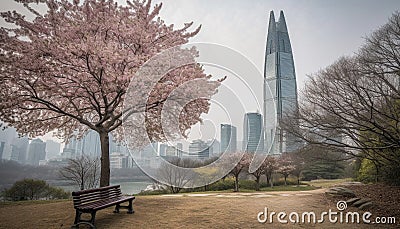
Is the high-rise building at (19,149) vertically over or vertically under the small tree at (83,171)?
over

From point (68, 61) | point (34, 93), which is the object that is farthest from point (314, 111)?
point (34, 93)

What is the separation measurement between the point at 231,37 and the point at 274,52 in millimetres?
3240

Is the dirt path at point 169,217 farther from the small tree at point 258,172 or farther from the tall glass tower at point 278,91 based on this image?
the small tree at point 258,172

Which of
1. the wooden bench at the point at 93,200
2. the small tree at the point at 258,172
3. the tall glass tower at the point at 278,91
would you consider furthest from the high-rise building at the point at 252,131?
the small tree at the point at 258,172

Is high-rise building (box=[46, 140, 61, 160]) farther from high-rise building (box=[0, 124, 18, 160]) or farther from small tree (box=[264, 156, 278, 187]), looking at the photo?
small tree (box=[264, 156, 278, 187])

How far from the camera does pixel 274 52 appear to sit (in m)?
12.9

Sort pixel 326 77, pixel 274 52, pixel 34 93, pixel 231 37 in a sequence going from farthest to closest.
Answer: pixel 274 52 < pixel 231 37 < pixel 326 77 < pixel 34 93

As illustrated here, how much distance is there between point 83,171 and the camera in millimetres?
→ 12438

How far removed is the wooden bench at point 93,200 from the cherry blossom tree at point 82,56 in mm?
1836

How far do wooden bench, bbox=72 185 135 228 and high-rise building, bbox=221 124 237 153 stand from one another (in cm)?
287

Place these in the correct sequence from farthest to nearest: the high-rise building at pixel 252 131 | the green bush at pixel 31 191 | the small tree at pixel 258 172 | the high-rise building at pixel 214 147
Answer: the small tree at pixel 258 172 < the green bush at pixel 31 191 < the high-rise building at pixel 214 147 < the high-rise building at pixel 252 131

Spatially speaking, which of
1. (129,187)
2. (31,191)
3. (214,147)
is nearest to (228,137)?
(214,147)

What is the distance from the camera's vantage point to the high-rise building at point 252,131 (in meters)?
6.45

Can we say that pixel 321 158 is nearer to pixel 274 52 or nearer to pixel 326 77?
pixel 326 77
